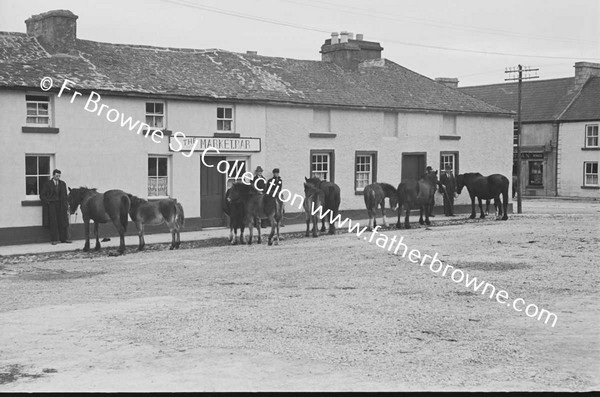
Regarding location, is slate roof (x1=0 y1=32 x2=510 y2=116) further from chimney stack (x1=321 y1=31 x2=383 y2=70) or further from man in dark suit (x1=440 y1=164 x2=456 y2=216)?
man in dark suit (x1=440 y1=164 x2=456 y2=216)

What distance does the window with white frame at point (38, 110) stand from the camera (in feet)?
75.6

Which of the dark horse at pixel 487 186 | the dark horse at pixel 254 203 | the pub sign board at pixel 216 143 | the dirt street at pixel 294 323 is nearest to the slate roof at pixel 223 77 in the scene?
the pub sign board at pixel 216 143

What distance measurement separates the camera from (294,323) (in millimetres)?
11555

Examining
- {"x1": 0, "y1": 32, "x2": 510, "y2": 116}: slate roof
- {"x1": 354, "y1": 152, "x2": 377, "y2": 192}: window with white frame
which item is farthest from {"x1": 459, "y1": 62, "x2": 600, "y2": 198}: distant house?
{"x1": 354, "y1": 152, "x2": 377, "y2": 192}: window with white frame

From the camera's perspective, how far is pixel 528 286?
1493 cm

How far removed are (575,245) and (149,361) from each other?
15.5 meters

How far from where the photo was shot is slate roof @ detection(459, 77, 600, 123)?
5309 cm

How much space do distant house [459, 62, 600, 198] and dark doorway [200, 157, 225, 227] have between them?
30492 mm

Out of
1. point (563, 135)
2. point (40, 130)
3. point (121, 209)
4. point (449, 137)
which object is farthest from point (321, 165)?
point (563, 135)

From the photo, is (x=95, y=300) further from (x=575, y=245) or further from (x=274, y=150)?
(x=274, y=150)

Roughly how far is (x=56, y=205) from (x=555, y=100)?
41.2 metres

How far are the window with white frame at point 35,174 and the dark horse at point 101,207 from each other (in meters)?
1.83

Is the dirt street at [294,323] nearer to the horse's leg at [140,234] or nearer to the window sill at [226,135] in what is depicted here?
the horse's leg at [140,234]

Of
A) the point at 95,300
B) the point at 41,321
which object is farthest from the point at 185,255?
the point at 41,321
